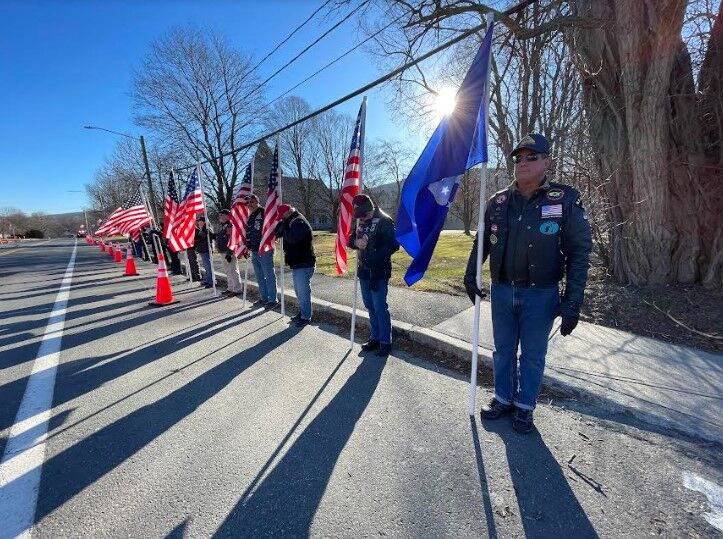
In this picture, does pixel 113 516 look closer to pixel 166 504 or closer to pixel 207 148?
pixel 166 504

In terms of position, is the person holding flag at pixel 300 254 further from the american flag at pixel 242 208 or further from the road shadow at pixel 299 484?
the road shadow at pixel 299 484

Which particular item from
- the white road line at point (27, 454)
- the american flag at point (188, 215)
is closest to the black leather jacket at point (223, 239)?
the american flag at point (188, 215)

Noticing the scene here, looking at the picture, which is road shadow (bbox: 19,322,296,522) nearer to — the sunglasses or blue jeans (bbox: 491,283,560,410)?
blue jeans (bbox: 491,283,560,410)

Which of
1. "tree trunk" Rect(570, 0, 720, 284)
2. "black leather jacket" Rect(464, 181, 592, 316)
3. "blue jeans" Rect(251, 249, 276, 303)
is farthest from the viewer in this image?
"blue jeans" Rect(251, 249, 276, 303)

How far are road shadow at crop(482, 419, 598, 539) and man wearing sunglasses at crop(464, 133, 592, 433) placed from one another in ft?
0.65

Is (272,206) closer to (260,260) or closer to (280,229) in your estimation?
(280,229)

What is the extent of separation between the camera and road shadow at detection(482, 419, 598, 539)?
81.0 inches

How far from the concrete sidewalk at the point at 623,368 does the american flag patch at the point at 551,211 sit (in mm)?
1792

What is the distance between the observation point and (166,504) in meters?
2.30

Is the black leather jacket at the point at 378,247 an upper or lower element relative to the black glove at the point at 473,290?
upper

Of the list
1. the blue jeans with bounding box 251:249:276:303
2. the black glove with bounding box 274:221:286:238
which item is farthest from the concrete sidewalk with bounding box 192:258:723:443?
the blue jeans with bounding box 251:249:276:303

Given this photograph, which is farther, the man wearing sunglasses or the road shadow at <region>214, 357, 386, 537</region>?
the man wearing sunglasses

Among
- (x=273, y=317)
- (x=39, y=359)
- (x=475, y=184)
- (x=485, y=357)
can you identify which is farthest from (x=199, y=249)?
(x=475, y=184)

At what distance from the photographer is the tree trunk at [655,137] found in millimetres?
5664
